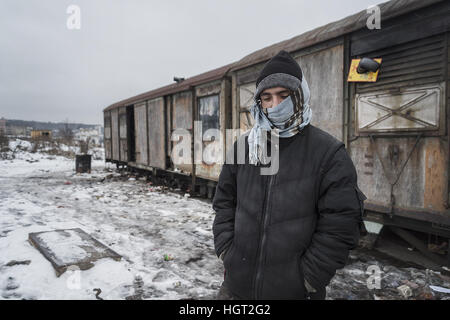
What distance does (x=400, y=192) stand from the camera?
3.72 metres

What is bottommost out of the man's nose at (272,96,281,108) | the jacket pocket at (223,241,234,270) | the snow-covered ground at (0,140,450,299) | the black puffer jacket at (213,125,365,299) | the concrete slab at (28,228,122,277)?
the snow-covered ground at (0,140,450,299)

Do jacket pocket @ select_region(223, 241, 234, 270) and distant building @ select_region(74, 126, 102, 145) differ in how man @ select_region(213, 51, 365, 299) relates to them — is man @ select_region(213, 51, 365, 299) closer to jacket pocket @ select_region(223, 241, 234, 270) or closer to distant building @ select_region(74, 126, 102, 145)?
jacket pocket @ select_region(223, 241, 234, 270)

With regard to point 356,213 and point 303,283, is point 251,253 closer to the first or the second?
point 303,283

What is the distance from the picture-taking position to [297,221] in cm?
144

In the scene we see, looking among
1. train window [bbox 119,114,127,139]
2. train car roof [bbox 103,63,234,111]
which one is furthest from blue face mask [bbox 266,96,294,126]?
train window [bbox 119,114,127,139]

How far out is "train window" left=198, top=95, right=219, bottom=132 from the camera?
24.3ft

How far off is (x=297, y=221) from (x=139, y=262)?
9.72 feet

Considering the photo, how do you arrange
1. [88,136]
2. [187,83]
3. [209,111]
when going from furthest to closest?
[88,136], [187,83], [209,111]

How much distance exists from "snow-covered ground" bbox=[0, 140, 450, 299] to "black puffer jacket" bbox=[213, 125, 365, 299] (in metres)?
1.74

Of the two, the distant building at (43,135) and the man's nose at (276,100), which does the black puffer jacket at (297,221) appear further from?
the distant building at (43,135)

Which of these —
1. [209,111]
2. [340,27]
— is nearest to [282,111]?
[340,27]

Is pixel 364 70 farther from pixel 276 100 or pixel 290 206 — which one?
pixel 290 206

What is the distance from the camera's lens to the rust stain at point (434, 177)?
131 inches
